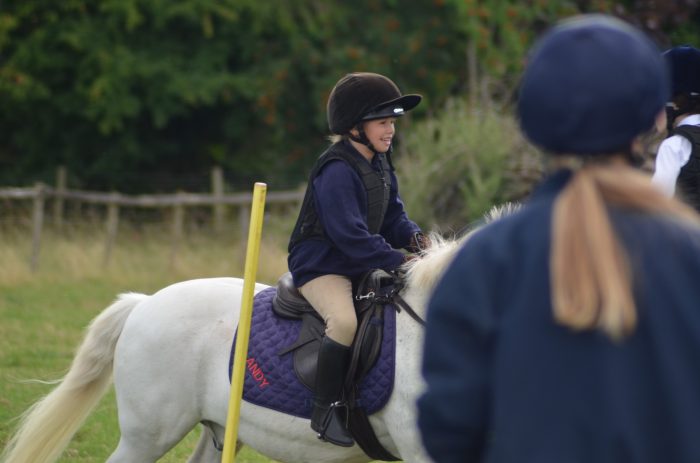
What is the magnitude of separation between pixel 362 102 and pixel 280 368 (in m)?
1.23

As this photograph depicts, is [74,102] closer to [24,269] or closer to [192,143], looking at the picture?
[192,143]

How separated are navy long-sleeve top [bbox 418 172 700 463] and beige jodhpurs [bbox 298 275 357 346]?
2652 millimetres

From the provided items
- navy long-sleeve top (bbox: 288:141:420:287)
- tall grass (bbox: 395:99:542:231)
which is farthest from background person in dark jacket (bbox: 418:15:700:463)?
tall grass (bbox: 395:99:542:231)

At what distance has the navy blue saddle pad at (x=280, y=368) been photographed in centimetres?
461

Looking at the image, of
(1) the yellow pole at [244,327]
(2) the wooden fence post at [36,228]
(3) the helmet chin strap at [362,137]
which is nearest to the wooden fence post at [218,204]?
(2) the wooden fence post at [36,228]

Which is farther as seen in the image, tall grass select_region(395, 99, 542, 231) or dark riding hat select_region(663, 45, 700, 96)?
tall grass select_region(395, 99, 542, 231)

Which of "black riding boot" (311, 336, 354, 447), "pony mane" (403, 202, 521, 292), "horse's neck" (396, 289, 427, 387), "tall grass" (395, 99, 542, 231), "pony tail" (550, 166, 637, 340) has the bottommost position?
"tall grass" (395, 99, 542, 231)

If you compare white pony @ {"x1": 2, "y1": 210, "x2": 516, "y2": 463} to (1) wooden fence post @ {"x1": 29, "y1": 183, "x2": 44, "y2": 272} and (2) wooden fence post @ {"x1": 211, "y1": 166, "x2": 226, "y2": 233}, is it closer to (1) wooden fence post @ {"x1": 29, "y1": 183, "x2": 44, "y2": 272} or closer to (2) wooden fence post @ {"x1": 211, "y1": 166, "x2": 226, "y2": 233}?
(1) wooden fence post @ {"x1": 29, "y1": 183, "x2": 44, "y2": 272}

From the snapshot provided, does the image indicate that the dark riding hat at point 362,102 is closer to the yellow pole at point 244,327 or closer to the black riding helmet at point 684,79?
the yellow pole at point 244,327

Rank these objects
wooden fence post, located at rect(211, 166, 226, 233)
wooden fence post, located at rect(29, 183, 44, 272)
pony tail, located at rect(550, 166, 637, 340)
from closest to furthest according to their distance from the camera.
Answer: pony tail, located at rect(550, 166, 637, 340) → wooden fence post, located at rect(29, 183, 44, 272) → wooden fence post, located at rect(211, 166, 226, 233)

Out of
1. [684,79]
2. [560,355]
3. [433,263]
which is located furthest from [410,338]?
[560,355]

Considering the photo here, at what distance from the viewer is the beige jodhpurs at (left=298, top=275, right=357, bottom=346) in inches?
182

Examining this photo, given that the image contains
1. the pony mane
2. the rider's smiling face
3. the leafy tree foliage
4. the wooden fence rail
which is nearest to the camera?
the pony mane

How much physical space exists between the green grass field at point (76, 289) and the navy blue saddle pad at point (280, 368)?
5.98 feet
